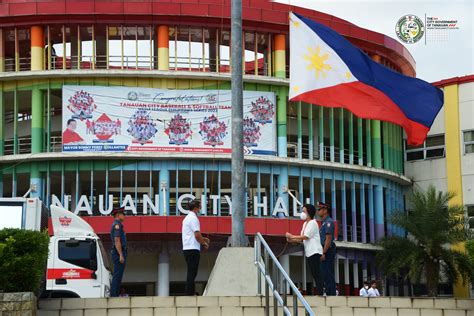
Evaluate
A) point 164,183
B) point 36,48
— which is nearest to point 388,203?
point 164,183

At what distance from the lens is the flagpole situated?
16016 millimetres

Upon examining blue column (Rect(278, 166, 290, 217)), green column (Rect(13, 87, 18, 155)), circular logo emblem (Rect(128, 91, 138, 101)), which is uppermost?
circular logo emblem (Rect(128, 91, 138, 101))

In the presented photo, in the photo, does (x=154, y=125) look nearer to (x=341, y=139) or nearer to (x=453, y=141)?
(x=341, y=139)

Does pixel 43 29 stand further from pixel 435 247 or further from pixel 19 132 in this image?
pixel 435 247

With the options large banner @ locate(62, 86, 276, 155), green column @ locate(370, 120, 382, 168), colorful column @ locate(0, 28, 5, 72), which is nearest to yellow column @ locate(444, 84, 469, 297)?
green column @ locate(370, 120, 382, 168)

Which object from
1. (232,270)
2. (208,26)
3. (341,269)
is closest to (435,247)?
(341,269)

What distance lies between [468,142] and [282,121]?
10.1 metres

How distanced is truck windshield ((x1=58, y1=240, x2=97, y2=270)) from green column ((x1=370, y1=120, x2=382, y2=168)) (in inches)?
933

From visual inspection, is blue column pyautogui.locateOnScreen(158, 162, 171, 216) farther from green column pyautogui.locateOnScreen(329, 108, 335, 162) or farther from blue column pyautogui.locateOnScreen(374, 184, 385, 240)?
blue column pyautogui.locateOnScreen(374, 184, 385, 240)

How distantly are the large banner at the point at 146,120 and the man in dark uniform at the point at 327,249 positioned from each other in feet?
71.4

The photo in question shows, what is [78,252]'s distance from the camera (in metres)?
20.5

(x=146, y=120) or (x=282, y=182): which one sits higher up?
(x=146, y=120)

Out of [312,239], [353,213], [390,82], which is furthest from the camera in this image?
[353,213]

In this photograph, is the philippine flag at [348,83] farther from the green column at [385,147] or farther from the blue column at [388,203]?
the blue column at [388,203]
